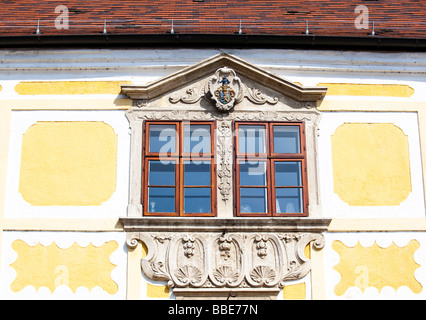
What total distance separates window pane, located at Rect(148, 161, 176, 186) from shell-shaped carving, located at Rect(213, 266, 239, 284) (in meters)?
1.34

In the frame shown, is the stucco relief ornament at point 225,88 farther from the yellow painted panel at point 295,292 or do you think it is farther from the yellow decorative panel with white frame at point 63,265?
the yellow painted panel at point 295,292

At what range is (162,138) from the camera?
10.3 meters

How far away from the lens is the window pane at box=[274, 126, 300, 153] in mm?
10289

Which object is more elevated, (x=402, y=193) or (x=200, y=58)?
(x=200, y=58)

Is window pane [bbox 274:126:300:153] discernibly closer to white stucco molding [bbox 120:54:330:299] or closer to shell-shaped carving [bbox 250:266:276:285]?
white stucco molding [bbox 120:54:330:299]

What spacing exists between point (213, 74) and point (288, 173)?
1.74m

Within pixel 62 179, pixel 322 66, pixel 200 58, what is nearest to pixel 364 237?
pixel 322 66

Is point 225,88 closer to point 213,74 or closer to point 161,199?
point 213,74

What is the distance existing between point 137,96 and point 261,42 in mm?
1881

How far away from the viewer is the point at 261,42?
10.6 m

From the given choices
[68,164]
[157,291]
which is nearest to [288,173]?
[157,291]

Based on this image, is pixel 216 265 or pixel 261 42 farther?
pixel 261 42
